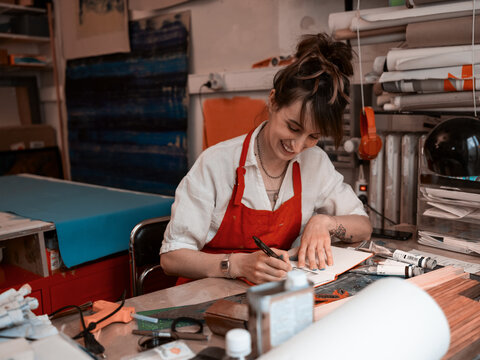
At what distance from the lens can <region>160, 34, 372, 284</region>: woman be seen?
137cm

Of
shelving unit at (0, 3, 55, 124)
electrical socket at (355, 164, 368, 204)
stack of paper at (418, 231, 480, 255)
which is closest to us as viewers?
stack of paper at (418, 231, 480, 255)

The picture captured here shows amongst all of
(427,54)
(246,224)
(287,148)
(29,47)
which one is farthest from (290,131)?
(29,47)

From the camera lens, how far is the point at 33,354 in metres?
0.71

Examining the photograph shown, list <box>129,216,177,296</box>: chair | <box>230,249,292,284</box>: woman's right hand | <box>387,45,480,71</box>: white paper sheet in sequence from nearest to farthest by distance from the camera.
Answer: <box>230,249,292,284</box>: woman's right hand, <box>387,45,480,71</box>: white paper sheet, <box>129,216,177,296</box>: chair

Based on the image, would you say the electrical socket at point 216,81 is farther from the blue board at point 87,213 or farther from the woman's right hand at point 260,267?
the woman's right hand at point 260,267

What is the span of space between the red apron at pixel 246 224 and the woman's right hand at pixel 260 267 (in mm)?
242

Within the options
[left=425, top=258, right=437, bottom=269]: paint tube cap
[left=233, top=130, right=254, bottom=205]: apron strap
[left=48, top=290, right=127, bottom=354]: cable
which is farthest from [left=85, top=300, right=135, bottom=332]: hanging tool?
[left=425, top=258, right=437, bottom=269]: paint tube cap

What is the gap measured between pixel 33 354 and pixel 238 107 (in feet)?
7.58

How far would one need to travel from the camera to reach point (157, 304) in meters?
1.11

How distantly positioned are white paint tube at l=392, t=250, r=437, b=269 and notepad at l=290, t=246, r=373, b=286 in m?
0.08

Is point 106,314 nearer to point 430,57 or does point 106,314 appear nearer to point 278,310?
point 278,310

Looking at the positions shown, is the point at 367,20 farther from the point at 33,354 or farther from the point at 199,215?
the point at 33,354

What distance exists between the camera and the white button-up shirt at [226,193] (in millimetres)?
1443

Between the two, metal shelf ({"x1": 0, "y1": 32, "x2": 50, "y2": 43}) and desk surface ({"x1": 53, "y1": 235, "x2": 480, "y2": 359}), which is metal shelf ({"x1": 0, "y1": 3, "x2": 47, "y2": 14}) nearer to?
metal shelf ({"x1": 0, "y1": 32, "x2": 50, "y2": 43})
